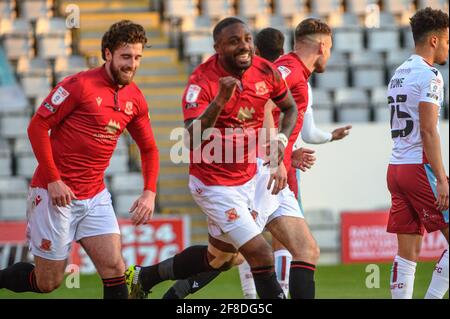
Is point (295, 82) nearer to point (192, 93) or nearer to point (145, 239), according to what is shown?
point (192, 93)

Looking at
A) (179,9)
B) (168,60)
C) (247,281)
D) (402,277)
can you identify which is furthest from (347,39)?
(402,277)

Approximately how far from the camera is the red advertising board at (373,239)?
1498cm

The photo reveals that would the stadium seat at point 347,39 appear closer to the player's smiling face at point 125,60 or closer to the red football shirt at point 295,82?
Result: the red football shirt at point 295,82

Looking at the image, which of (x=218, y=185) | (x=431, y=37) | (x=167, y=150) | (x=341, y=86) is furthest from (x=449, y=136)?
(x=218, y=185)

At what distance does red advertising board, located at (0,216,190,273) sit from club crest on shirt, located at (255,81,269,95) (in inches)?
256

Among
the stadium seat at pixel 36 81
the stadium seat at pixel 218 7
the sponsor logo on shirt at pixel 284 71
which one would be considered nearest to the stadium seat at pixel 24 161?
the stadium seat at pixel 36 81

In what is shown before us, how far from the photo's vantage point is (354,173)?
51.5 ft

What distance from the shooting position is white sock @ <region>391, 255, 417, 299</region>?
819 cm

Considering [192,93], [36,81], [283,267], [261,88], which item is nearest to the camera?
[192,93]

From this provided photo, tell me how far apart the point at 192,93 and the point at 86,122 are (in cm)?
90

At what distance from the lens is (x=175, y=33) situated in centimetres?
1867

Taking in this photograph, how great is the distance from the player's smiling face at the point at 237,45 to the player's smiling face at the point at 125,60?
2.12 feet

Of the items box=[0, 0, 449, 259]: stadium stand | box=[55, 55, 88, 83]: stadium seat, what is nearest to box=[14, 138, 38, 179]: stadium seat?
box=[0, 0, 449, 259]: stadium stand
